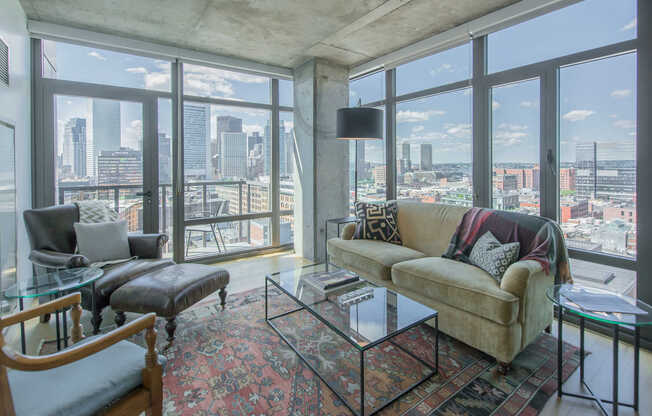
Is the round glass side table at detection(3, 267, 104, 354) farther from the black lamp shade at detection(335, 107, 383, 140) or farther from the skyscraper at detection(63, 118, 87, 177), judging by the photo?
the black lamp shade at detection(335, 107, 383, 140)

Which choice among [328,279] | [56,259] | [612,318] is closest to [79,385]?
[328,279]

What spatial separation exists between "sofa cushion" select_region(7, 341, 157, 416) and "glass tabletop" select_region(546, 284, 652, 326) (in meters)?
1.98

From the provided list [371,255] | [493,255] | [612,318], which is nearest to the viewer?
[612,318]

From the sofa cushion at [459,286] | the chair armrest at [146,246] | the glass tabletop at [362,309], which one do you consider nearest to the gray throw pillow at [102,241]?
the chair armrest at [146,246]

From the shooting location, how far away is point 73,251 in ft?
9.35

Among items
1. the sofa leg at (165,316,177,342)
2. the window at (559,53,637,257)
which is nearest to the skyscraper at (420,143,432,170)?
the window at (559,53,637,257)

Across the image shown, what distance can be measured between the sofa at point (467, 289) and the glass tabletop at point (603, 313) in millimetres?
209

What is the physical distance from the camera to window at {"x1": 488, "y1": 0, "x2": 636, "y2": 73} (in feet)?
7.88

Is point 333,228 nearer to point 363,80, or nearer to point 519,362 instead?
point 363,80

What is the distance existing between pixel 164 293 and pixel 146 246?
3.19 ft

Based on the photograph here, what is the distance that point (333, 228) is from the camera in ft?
14.9

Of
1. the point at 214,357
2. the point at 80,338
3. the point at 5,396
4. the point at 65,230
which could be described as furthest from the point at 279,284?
the point at 65,230

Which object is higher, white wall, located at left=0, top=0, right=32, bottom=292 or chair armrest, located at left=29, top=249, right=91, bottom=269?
white wall, located at left=0, top=0, right=32, bottom=292

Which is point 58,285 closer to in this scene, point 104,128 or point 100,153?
point 100,153
